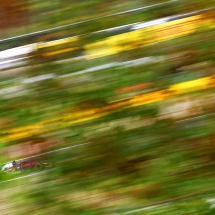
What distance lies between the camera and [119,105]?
5.63 feet

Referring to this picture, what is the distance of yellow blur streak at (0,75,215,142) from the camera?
1713 mm

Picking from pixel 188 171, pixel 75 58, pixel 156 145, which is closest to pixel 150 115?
pixel 156 145

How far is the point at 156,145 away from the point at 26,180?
0.60 meters

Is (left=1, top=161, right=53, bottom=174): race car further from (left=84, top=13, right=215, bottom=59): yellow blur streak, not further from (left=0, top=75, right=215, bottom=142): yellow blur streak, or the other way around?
(left=84, top=13, right=215, bottom=59): yellow blur streak

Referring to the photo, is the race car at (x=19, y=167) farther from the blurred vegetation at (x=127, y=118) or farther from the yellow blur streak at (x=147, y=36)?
the yellow blur streak at (x=147, y=36)

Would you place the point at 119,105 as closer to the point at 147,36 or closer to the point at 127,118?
the point at 127,118

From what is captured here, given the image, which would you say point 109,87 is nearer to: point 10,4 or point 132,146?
point 132,146

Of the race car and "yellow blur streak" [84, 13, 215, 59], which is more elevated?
"yellow blur streak" [84, 13, 215, 59]

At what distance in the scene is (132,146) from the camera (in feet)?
5.67

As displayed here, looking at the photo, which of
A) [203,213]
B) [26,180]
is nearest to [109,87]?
[26,180]

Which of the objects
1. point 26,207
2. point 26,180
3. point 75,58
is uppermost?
point 75,58

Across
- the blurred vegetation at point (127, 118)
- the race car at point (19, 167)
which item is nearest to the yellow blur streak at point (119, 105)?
the blurred vegetation at point (127, 118)

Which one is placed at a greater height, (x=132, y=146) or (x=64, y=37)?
(x=64, y=37)

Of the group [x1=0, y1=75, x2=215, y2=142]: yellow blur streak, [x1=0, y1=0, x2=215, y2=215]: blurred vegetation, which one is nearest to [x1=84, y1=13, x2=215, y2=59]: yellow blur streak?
[x1=0, y1=0, x2=215, y2=215]: blurred vegetation
